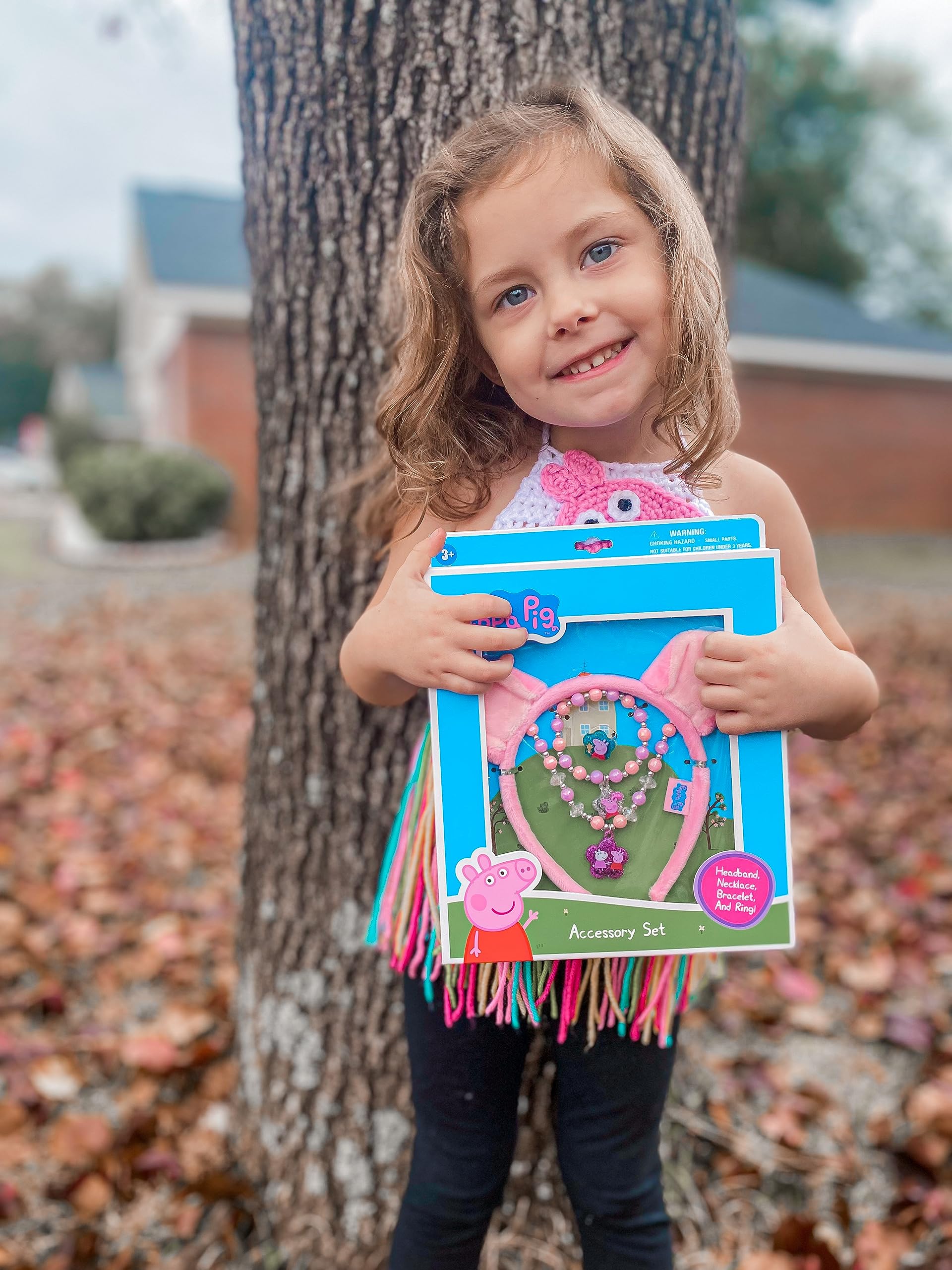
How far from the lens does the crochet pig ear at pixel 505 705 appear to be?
1112 mm

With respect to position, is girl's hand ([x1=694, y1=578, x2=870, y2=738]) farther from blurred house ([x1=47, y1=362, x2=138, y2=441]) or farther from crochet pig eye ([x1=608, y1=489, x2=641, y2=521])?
blurred house ([x1=47, y1=362, x2=138, y2=441])

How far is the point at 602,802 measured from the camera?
44.4 inches

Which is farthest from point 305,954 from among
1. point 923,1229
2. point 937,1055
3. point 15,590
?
point 15,590

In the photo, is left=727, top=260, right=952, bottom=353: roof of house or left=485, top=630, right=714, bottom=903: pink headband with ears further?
left=727, top=260, right=952, bottom=353: roof of house

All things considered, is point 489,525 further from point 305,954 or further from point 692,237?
point 305,954

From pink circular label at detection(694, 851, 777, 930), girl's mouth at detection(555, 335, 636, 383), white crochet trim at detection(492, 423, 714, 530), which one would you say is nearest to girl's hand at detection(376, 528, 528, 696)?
white crochet trim at detection(492, 423, 714, 530)

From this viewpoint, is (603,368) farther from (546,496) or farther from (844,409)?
(844,409)

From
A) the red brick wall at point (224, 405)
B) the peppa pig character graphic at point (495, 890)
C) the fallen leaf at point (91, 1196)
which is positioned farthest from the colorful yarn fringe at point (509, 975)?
the red brick wall at point (224, 405)

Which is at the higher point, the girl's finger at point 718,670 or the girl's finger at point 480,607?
the girl's finger at point 480,607

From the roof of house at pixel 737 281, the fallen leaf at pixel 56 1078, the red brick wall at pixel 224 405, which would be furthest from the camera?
the roof of house at pixel 737 281

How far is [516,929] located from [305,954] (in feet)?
2.72

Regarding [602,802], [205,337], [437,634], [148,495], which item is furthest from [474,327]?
[205,337]

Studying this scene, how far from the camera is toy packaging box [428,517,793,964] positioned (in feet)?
3.60

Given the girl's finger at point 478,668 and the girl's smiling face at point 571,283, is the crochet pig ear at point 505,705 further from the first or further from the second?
the girl's smiling face at point 571,283
